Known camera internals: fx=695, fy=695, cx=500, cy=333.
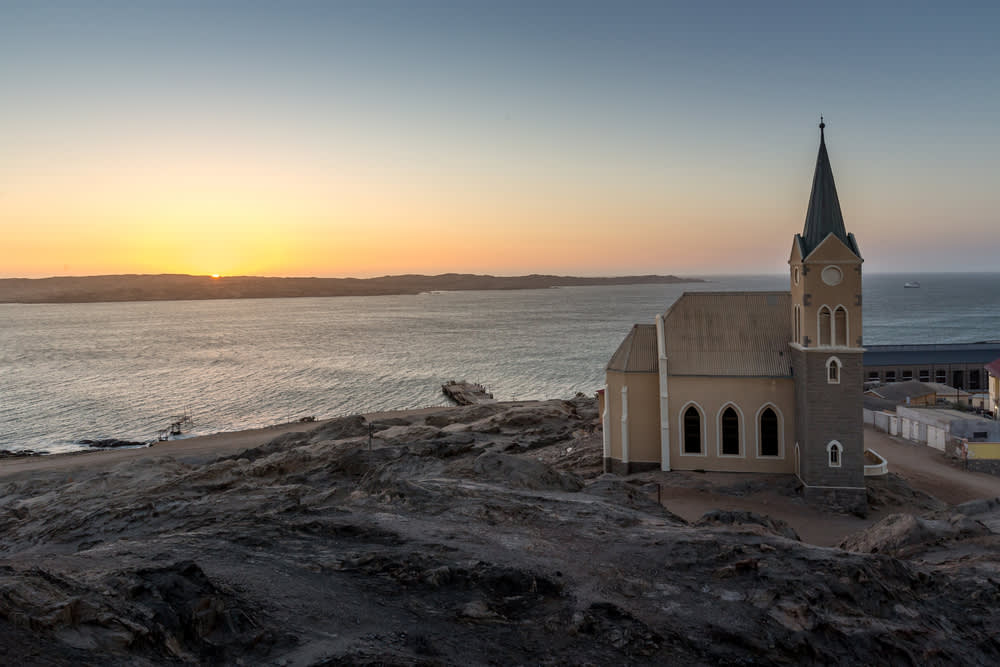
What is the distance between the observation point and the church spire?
1139 inches

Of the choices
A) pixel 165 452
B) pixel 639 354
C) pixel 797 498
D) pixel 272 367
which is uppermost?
pixel 639 354

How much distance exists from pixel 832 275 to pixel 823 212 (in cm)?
269

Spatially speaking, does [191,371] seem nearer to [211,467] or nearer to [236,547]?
[211,467]

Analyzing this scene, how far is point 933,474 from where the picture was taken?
35938 mm

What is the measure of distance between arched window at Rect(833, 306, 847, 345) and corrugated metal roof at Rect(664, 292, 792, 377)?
2739 millimetres

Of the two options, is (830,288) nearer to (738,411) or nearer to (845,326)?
(845,326)

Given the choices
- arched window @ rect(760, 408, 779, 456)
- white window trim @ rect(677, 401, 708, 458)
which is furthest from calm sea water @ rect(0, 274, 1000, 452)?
arched window @ rect(760, 408, 779, 456)

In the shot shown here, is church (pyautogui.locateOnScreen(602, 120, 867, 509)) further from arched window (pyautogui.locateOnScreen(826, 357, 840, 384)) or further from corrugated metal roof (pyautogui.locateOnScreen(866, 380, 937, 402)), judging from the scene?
corrugated metal roof (pyautogui.locateOnScreen(866, 380, 937, 402))

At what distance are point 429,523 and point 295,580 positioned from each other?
448cm

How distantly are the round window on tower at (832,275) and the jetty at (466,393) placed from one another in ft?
142

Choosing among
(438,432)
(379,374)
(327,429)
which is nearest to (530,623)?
(438,432)

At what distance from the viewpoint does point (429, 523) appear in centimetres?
1630

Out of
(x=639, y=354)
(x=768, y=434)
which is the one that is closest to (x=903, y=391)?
(x=768, y=434)

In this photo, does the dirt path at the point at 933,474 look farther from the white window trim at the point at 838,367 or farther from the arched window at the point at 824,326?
the arched window at the point at 824,326
